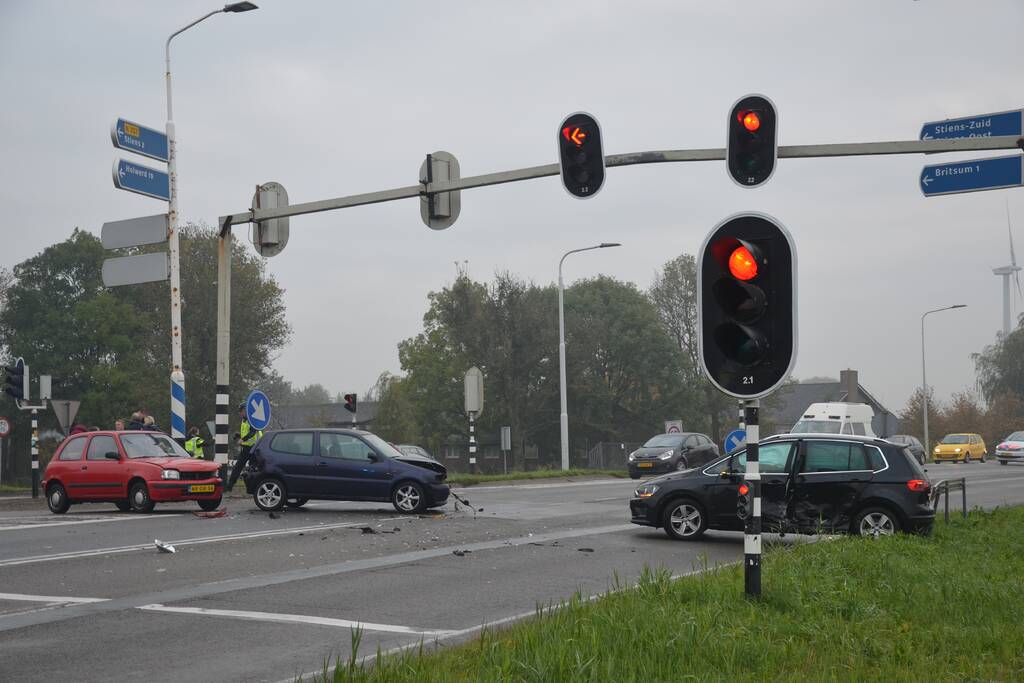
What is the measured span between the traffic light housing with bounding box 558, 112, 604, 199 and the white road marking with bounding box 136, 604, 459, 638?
8303 mm

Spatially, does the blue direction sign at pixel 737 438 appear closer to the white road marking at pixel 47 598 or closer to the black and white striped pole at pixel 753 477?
the black and white striped pole at pixel 753 477

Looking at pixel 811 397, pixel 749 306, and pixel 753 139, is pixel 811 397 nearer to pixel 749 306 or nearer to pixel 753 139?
pixel 753 139

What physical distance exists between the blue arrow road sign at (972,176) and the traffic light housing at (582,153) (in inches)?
194

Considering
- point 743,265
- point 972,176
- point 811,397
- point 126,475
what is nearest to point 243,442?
point 126,475

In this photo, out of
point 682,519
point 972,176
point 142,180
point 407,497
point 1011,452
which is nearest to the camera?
point 682,519

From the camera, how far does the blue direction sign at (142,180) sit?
72.1 ft

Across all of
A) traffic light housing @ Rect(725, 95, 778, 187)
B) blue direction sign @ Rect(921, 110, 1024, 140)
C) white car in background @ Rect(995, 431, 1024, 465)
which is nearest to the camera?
traffic light housing @ Rect(725, 95, 778, 187)

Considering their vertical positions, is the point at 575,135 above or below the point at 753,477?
above

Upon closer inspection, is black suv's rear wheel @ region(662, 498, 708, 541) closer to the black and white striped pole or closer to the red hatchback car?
the black and white striped pole

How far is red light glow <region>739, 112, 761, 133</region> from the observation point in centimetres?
1330

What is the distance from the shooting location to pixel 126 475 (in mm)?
19391

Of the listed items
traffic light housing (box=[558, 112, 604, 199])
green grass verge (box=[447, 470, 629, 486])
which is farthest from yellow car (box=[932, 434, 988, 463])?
traffic light housing (box=[558, 112, 604, 199])

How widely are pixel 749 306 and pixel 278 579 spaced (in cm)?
605

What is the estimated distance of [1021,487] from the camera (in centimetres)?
2978
